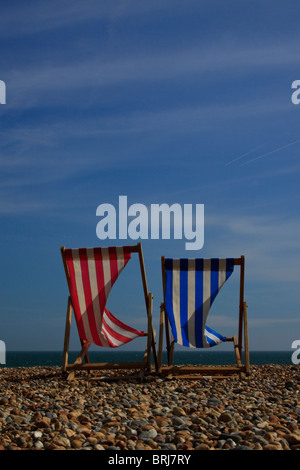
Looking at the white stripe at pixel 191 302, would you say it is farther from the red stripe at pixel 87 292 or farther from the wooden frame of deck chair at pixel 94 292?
the red stripe at pixel 87 292

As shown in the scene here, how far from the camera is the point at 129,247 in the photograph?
6.50 meters

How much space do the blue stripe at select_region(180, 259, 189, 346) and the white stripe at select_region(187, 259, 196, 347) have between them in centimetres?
4

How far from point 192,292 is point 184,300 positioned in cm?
14

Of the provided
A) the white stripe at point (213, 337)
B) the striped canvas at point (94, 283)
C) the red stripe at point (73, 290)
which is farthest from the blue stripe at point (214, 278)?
the red stripe at point (73, 290)

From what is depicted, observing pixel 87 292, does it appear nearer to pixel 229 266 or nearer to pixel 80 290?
pixel 80 290

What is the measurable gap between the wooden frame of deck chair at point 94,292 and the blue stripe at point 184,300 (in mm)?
385

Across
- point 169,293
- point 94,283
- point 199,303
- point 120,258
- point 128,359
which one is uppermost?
point 120,258

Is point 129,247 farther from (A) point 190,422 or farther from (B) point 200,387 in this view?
(A) point 190,422

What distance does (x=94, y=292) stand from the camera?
664 centimetres

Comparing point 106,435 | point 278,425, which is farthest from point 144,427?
point 278,425

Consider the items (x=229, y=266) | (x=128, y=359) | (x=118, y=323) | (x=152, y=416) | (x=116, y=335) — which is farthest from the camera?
(x=128, y=359)

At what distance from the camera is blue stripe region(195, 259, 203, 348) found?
21.6ft

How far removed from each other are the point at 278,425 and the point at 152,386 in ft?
7.32

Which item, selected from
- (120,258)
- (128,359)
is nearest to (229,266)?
(120,258)
